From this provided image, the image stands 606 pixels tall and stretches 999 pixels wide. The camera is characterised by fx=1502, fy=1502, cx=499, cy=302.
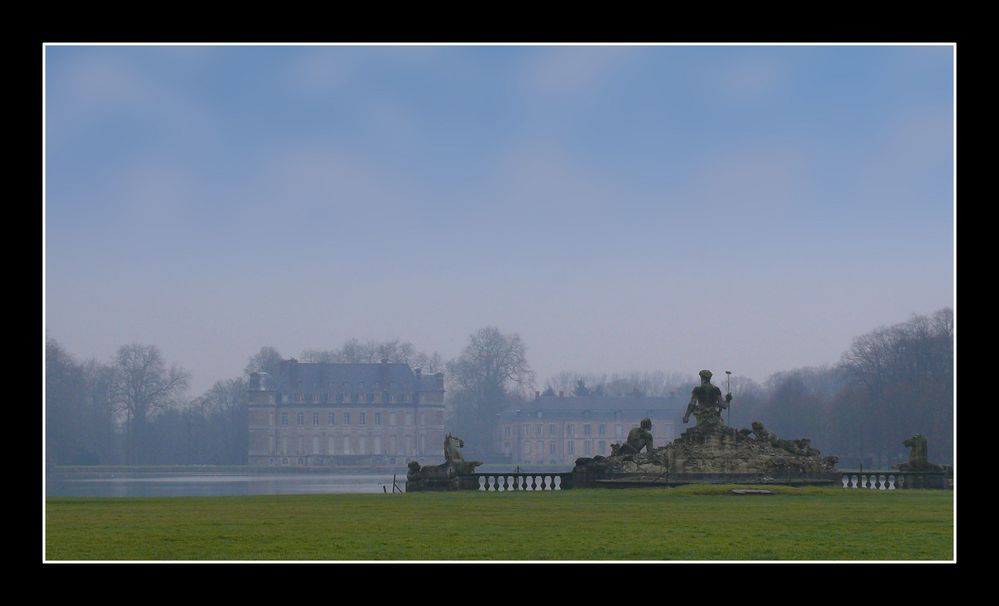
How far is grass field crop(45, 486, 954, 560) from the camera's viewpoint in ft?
62.6

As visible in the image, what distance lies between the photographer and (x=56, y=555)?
18.8 meters

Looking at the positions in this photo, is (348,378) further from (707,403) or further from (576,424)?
(707,403)

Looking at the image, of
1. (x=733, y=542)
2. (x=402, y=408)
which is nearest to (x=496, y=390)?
(x=402, y=408)

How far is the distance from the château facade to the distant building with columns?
8981mm

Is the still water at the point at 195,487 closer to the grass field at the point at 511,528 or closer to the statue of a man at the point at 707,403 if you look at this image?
the grass field at the point at 511,528

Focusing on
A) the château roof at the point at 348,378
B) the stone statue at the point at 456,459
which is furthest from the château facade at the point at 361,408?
the stone statue at the point at 456,459

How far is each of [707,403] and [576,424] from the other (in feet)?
367

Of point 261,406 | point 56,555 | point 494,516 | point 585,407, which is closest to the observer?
point 56,555

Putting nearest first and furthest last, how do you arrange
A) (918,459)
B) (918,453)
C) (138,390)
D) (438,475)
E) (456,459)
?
(438,475) → (918,459) → (918,453) → (456,459) → (138,390)

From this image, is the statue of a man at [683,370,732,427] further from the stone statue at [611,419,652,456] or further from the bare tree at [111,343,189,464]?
the bare tree at [111,343,189,464]

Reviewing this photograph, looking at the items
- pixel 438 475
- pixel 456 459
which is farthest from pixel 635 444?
pixel 438 475

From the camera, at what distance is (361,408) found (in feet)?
473
